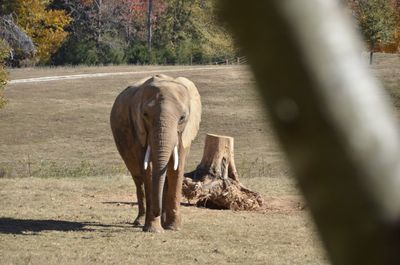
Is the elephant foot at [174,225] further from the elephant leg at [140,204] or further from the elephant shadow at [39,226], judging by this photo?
the elephant shadow at [39,226]

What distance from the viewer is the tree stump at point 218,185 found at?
15031mm

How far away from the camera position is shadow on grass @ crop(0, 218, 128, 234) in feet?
39.7

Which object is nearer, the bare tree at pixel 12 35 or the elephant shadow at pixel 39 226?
the elephant shadow at pixel 39 226

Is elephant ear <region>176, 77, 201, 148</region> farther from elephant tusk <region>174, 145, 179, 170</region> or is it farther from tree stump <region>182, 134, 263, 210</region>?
tree stump <region>182, 134, 263, 210</region>

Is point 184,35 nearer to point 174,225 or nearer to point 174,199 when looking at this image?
point 174,199

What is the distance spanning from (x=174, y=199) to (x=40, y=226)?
1742 mm

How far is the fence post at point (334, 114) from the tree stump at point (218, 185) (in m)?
14.0

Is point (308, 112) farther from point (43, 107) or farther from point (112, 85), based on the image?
point (112, 85)

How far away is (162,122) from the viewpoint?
11695 millimetres

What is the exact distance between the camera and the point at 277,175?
22219 millimetres

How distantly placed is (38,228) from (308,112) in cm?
1156

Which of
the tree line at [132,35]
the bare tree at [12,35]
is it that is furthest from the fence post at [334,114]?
the tree line at [132,35]

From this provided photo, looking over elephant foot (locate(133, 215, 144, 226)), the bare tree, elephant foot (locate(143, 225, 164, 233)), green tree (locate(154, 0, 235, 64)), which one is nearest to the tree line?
green tree (locate(154, 0, 235, 64))

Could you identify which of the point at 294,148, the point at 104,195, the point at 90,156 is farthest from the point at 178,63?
the point at 294,148
